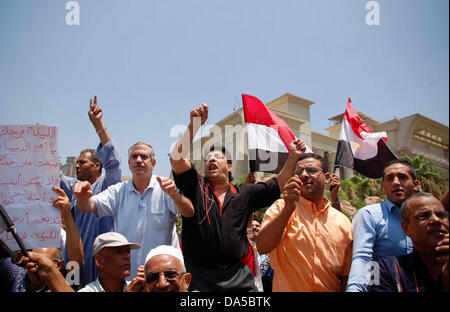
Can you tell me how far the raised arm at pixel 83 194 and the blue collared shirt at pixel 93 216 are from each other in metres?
0.55

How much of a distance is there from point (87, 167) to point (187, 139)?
1.85 metres

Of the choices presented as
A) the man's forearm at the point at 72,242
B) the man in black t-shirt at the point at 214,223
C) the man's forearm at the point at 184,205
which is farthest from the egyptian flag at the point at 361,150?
the man's forearm at the point at 72,242

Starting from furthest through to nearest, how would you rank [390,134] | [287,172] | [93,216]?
[390,134], [93,216], [287,172]

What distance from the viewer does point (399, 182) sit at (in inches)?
119

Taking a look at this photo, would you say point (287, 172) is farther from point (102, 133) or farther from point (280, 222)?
point (102, 133)

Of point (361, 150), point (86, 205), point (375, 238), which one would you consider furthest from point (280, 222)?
point (361, 150)

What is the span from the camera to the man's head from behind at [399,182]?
117 inches

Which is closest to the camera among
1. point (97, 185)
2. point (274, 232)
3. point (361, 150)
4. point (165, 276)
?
point (165, 276)

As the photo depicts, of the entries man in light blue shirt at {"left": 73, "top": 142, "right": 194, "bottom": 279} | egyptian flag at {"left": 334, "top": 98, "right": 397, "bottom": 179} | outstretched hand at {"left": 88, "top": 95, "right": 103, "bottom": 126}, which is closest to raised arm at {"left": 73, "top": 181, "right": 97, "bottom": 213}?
man in light blue shirt at {"left": 73, "top": 142, "right": 194, "bottom": 279}

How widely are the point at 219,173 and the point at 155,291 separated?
111cm

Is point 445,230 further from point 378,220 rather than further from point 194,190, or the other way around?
point 194,190

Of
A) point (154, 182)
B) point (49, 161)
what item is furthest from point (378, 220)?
point (49, 161)

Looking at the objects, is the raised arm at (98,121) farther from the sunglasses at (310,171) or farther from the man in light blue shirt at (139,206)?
the sunglasses at (310,171)

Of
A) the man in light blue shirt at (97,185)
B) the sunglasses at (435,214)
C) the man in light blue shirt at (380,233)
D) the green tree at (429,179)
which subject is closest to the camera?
the sunglasses at (435,214)
